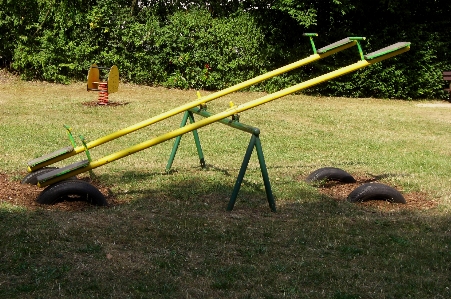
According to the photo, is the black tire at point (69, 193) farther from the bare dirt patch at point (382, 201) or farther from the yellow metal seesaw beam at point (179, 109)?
the bare dirt patch at point (382, 201)

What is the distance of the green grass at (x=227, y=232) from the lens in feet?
14.1

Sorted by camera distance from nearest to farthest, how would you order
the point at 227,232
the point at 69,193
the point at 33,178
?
the point at 227,232 < the point at 69,193 < the point at 33,178

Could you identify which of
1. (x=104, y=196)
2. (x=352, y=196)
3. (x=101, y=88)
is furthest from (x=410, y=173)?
(x=101, y=88)

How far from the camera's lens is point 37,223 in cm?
532

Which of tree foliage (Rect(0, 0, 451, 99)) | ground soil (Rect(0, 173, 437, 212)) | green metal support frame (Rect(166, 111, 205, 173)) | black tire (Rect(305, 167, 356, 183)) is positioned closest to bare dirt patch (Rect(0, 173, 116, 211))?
ground soil (Rect(0, 173, 437, 212))

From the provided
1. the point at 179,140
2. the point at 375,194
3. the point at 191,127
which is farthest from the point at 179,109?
the point at 375,194

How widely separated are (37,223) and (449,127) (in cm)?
1021

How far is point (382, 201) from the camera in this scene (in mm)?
6711

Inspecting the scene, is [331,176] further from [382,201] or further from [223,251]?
[223,251]

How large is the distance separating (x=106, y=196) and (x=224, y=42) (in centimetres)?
1124

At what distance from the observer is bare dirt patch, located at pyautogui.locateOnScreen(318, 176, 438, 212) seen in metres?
6.58

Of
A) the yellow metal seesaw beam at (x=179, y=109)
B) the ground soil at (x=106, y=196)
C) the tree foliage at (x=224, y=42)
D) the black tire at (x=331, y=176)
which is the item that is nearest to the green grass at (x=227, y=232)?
the ground soil at (x=106, y=196)

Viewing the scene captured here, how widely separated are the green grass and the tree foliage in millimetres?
6869

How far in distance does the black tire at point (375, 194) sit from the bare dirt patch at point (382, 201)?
0.04 m
